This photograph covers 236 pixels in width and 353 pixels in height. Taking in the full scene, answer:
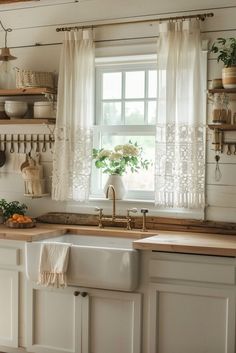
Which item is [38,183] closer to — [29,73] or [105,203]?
[105,203]

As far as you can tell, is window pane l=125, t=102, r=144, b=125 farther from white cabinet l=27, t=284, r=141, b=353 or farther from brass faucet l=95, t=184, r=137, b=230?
white cabinet l=27, t=284, r=141, b=353

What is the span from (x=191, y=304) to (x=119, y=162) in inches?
51.4

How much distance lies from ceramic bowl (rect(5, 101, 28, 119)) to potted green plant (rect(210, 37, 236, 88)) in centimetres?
154

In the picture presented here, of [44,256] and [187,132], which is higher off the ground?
[187,132]

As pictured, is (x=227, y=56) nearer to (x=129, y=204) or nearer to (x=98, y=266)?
(x=129, y=204)

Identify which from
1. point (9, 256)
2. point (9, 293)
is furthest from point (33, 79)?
point (9, 293)

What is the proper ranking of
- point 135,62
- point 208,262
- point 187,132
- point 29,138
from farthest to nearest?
1. point 29,138
2. point 135,62
3. point 187,132
4. point 208,262

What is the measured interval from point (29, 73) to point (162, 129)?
3.70 feet

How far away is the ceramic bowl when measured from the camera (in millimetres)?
4422

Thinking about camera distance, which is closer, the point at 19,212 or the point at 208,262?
the point at 208,262

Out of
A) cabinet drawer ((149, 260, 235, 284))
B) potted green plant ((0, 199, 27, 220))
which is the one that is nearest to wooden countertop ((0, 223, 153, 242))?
potted green plant ((0, 199, 27, 220))

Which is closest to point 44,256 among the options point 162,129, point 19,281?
point 19,281

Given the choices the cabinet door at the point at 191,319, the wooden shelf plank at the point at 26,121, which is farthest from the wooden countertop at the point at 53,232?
the wooden shelf plank at the point at 26,121

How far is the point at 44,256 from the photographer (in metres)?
3.60
